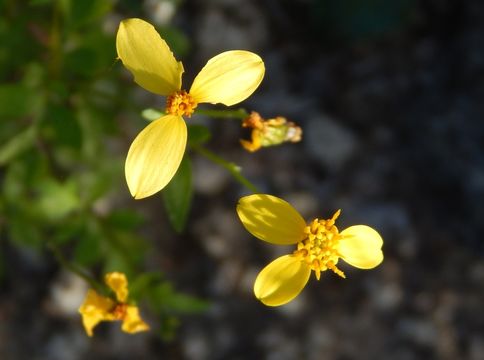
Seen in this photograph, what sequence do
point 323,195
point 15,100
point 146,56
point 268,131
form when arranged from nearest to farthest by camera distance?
point 146,56 → point 268,131 → point 15,100 → point 323,195

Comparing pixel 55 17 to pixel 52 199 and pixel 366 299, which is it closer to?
pixel 52 199

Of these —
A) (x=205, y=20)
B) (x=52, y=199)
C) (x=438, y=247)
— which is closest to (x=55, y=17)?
(x=52, y=199)

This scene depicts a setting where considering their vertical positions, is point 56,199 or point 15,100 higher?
point 15,100

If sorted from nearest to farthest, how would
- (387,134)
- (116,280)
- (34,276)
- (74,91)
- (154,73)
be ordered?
(154,73) → (116,280) → (74,91) → (34,276) → (387,134)

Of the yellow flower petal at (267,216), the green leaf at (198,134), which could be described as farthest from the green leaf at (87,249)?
the yellow flower petal at (267,216)

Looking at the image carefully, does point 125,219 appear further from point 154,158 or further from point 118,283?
point 154,158

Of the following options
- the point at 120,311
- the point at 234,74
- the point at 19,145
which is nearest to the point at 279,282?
the point at 120,311
